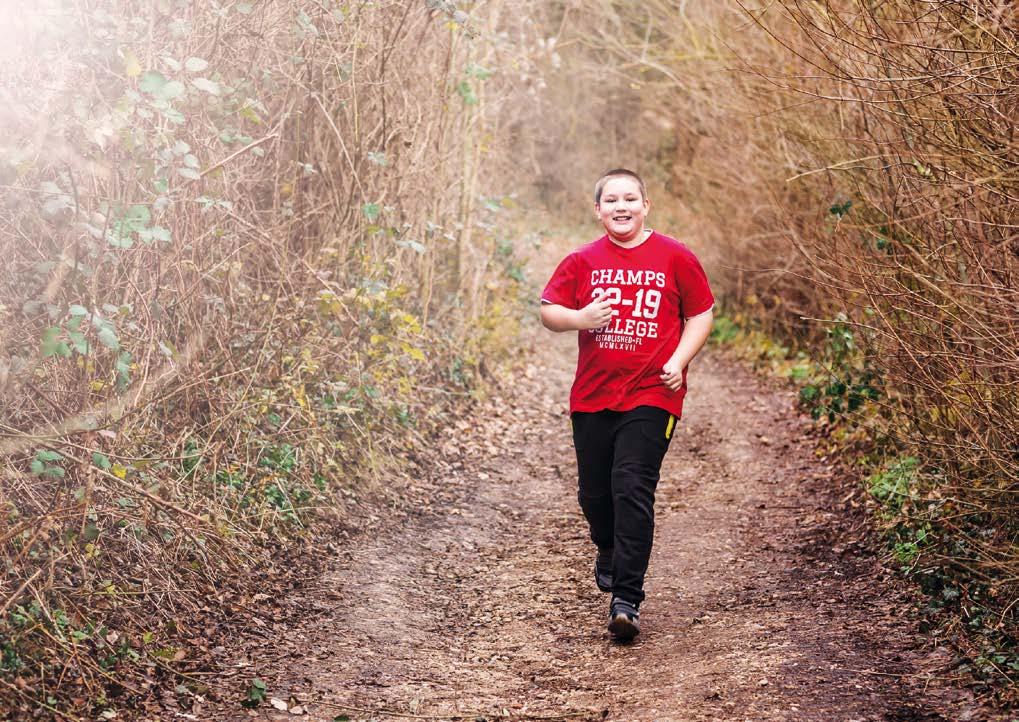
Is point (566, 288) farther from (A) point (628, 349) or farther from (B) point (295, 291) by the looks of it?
(B) point (295, 291)

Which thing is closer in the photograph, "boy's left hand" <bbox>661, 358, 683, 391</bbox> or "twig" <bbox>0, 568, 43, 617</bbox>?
"twig" <bbox>0, 568, 43, 617</bbox>

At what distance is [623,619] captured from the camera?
15.5ft

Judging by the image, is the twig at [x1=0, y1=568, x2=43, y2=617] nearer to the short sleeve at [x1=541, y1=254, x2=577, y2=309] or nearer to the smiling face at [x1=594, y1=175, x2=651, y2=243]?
the short sleeve at [x1=541, y1=254, x2=577, y2=309]

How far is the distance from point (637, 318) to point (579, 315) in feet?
0.87

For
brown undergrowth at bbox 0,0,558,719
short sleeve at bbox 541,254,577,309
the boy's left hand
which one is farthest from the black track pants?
brown undergrowth at bbox 0,0,558,719

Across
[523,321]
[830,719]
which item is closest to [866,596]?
[830,719]

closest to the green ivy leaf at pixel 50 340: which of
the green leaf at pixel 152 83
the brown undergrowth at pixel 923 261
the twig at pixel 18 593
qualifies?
the twig at pixel 18 593

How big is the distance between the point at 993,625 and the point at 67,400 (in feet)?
13.1

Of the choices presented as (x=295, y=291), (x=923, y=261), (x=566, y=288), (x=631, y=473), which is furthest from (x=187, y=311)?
(x=923, y=261)

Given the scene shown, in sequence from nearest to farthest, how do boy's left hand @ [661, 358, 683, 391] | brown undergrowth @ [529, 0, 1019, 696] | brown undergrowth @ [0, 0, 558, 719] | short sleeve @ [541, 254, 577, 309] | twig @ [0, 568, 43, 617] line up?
twig @ [0, 568, 43, 617]
brown undergrowth @ [0, 0, 558, 719]
brown undergrowth @ [529, 0, 1019, 696]
boy's left hand @ [661, 358, 683, 391]
short sleeve @ [541, 254, 577, 309]

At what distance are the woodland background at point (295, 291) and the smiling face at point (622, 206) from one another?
0.60m

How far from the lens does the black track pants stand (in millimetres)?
4684

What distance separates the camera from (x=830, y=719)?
385 cm

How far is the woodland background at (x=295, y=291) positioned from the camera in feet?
13.5
